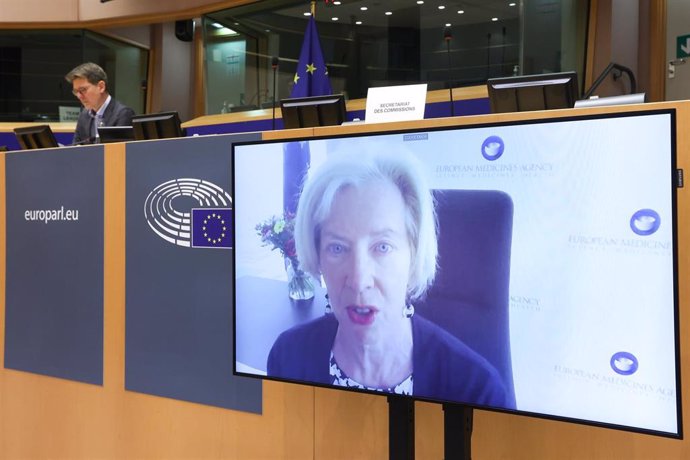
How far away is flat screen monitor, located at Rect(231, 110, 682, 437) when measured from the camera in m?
1.18

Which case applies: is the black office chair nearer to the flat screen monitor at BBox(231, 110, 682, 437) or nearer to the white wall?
the flat screen monitor at BBox(231, 110, 682, 437)

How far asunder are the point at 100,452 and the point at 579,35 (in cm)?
465

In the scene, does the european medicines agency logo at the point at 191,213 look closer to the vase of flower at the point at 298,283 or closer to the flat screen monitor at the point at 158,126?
the vase of flower at the point at 298,283

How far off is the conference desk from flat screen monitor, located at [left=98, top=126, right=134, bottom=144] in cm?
41

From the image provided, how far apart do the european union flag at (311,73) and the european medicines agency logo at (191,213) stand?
3.44 metres

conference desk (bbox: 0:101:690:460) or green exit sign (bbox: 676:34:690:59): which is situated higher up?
green exit sign (bbox: 676:34:690:59)

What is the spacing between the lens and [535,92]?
199 centimetres

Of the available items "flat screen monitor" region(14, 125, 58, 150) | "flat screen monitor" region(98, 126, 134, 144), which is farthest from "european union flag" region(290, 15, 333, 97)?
"flat screen monitor" region(98, 126, 134, 144)

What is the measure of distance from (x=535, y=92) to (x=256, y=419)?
51.5 inches

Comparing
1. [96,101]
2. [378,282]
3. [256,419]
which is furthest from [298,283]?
[96,101]

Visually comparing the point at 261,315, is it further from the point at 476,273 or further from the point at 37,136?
the point at 37,136

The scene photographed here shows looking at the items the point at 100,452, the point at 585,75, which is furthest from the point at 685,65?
the point at 100,452

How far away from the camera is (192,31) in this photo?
8.02 meters

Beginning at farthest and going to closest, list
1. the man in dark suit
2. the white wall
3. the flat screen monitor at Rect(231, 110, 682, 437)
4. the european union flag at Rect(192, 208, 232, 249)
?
the white wall, the man in dark suit, the european union flag at Rect(192, 208, 232, 249), the flat screen monitor at Rect(231, 110, 682, 437)
